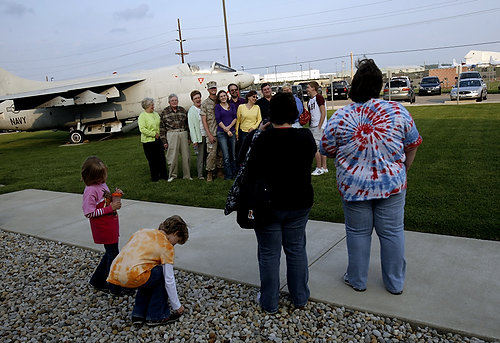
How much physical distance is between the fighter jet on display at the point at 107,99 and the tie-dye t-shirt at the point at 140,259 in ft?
52.3

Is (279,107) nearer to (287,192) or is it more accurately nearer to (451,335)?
(287,192)

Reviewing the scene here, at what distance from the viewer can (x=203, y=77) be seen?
19234 millimetres

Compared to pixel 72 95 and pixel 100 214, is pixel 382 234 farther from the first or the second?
pixel 72 95

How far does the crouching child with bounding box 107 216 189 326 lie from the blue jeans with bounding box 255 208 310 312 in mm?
686

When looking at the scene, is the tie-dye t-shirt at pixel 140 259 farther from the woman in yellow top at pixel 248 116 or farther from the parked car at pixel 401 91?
the parked car at pixel 401 91

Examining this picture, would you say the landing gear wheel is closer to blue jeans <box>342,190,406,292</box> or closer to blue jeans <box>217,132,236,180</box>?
blue jeans <box>217,132,236,180</box>

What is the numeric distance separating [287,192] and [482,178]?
523cm

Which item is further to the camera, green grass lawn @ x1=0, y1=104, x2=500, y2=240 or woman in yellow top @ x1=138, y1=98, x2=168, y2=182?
woman in yellow top @ x1=138, y1=98, x2=168, y2=182

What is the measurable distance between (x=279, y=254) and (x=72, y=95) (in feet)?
62.2

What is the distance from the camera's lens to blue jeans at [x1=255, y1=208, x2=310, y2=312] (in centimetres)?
316

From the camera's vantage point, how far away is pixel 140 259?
10.4 feet

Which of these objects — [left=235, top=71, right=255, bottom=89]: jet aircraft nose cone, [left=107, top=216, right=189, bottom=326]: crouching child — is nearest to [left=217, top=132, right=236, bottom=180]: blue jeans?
[left=107, top=216, right=189, bottom=326]: crouching child

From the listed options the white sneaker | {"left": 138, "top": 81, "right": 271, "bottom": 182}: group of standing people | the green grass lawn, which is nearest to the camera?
the green grass lawn

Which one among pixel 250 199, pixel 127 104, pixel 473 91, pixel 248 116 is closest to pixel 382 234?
pixel 250 199
